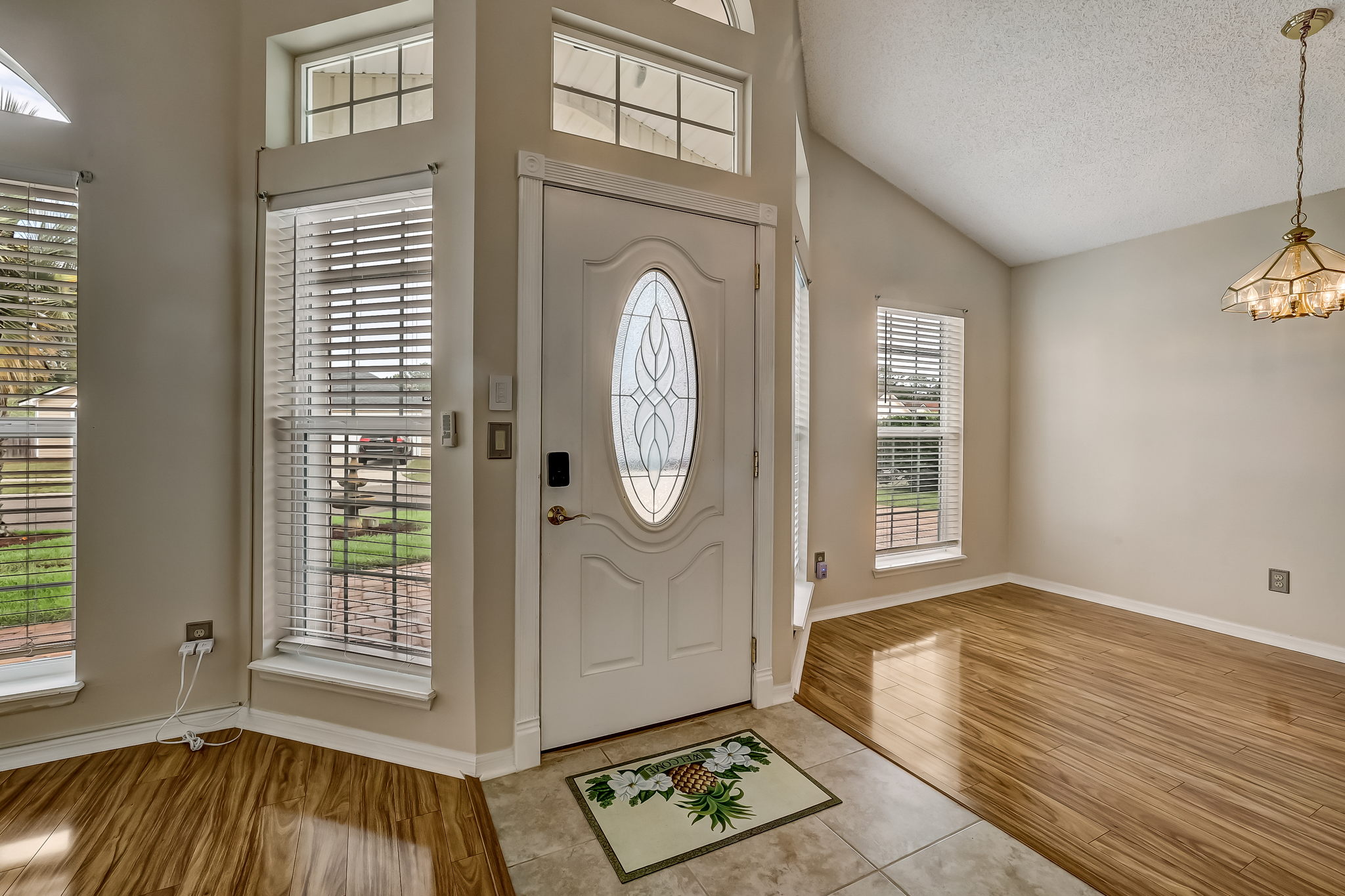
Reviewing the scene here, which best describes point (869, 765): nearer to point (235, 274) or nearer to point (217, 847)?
point (217, 847)

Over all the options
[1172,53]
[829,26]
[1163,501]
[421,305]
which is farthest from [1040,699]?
[829,26]

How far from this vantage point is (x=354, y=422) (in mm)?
2299

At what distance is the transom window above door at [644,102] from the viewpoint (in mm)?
2252

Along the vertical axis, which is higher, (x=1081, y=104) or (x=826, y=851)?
(x=1081, y=104)

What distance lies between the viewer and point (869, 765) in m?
2.18

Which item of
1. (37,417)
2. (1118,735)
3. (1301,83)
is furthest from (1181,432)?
(37,417)

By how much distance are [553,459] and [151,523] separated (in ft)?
5.37

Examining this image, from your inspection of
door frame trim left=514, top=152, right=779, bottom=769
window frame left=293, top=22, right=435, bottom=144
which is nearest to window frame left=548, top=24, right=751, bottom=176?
door frame trim left=514, top=152, right=779, bottom=769

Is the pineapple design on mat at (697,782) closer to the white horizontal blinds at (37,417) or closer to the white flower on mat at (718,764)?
the white flower on mat at (718,764)

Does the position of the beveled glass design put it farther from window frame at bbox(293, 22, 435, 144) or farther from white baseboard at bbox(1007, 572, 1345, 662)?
window frame at bbox(293, 22, 435, 144)

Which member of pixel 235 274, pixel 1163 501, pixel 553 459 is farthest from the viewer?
pixel 1163 501

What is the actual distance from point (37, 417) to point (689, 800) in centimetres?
282

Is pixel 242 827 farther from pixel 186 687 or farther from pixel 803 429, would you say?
pixel 803 429

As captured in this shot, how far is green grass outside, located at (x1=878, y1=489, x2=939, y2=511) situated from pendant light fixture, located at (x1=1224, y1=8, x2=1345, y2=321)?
2.19 metres
